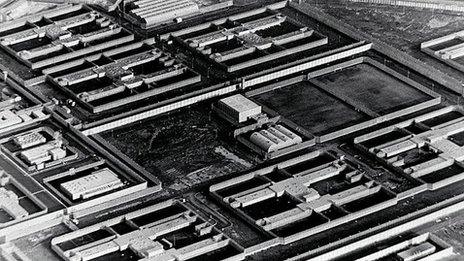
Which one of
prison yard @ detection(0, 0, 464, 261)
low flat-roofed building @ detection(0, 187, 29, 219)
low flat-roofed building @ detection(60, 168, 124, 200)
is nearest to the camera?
prison yard @ detection(0, 0, 464, 261)

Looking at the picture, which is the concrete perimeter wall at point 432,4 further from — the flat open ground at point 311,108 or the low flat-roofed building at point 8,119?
the low flat-roofed building at point 8,119

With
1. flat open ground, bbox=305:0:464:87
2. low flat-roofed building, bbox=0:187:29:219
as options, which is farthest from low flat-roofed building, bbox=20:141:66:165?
flat open ground, bbox=305:0:464:87

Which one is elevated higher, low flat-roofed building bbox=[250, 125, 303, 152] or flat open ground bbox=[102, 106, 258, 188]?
low flat-roofed building bbox=[250, 125, 303, 152]

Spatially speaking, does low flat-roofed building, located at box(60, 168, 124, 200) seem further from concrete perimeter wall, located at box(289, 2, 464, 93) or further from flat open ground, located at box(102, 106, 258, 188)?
concrete perimeter wall, located at box(289, 2, 464, 93)

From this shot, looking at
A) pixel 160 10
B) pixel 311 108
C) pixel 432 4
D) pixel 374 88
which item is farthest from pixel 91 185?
pixel 432 4

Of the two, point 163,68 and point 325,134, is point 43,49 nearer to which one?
point 163,68

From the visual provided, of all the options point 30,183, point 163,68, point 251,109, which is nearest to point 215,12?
point 163,68
